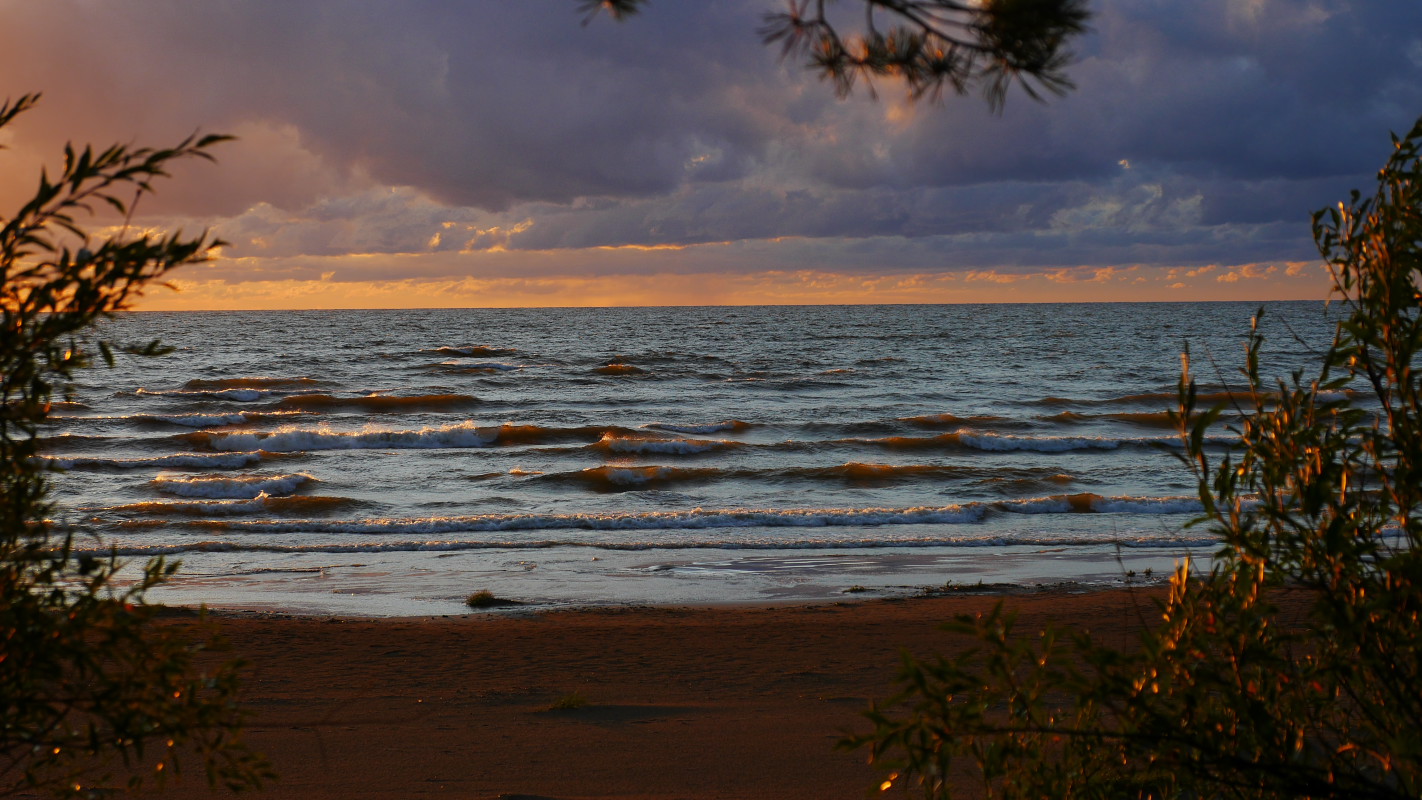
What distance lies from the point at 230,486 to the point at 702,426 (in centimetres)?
1155

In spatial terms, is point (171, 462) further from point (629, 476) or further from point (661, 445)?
point (661, 445)

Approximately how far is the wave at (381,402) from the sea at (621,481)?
0.44ft

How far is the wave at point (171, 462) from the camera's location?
805 inches

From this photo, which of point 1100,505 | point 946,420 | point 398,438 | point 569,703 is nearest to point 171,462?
point 398,438

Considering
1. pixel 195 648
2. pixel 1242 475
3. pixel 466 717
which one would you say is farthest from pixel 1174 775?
pixel 466 717

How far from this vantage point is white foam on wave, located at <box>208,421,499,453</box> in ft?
77.0

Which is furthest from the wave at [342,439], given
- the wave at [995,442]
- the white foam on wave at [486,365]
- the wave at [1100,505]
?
the white foam on wave at [486,365]

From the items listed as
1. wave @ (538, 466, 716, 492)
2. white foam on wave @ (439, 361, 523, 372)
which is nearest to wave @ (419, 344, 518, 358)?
white foam on wave @ (439, 361, 523, 372)

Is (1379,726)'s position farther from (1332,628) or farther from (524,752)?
(524,752)

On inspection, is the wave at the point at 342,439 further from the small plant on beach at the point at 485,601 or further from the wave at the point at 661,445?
the small plant on beach at the point at 485,601

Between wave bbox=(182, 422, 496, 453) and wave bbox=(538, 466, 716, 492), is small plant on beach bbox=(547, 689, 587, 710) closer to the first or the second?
wave bbox=(538, 466, 716, 492)

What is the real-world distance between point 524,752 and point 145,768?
2.08 metres

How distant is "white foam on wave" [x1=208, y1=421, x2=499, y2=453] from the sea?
8 cm

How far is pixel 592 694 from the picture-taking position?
284 inches
